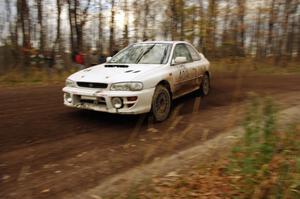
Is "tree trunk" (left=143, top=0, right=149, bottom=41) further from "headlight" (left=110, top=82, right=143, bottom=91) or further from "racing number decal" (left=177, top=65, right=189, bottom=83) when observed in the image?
"headlight" (left=110, top=82, right=143, bottom=91)

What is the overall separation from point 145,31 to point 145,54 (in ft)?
51.1

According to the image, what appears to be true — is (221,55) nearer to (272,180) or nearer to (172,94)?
(172,94)

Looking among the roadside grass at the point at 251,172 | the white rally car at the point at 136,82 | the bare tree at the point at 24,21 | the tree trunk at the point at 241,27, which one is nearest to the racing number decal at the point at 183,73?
the white rally car at the point at 136,82

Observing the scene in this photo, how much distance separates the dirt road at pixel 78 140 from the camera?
3596 mm

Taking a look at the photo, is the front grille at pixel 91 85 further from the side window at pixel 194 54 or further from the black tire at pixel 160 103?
the side window at pixel 194 54

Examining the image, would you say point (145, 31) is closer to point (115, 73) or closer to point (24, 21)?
point (24, 21)

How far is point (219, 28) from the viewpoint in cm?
2159

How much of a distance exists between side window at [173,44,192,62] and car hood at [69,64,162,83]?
3.32 feet

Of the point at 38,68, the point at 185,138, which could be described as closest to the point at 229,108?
the point at 185,138

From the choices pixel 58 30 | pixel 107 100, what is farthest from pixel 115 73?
pixel 58 30

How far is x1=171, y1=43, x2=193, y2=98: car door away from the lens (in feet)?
21.6

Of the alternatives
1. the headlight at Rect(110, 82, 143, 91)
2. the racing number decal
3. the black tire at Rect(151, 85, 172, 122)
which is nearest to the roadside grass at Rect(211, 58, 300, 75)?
the racing number decal

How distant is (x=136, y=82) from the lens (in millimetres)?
5426

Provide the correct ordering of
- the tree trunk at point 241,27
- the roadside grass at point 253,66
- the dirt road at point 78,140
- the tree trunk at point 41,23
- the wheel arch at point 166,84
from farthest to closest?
the tree trunk at point 241,27
the roadside grass at point 253,66
the tree trunk at point 41,23
the wheel arch at point 166,84
the dirt road at point 78,140
